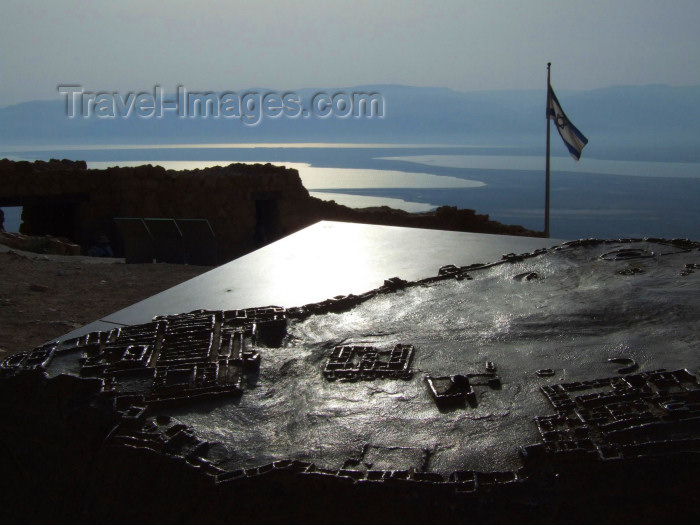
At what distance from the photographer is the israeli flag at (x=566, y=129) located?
34.0 feet

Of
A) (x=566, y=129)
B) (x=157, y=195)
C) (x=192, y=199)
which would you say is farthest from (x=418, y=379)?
(x=157, y=195)

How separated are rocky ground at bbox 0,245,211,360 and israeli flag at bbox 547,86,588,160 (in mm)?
5814

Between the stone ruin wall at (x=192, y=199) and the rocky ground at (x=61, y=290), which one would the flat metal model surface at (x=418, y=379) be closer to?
the rocky ground at (x=61, y=290)

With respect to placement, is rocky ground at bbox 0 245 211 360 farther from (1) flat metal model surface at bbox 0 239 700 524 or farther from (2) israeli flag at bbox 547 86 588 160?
(2) israeli flag at bbox 547 86 588 160

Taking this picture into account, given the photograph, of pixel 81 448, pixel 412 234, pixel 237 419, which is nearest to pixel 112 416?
pixel 81 448

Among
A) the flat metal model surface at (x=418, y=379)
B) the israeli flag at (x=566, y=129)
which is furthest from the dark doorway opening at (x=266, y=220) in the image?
the flat metal model surface at (x=418, y=379)

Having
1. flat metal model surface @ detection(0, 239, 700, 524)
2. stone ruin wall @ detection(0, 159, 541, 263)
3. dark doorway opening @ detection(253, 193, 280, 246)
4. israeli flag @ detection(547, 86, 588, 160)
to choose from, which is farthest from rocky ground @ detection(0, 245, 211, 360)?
israeli flag @ detection(547, 86, 588, 160)

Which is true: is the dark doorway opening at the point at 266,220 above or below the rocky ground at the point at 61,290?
above

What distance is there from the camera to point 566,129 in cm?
1048

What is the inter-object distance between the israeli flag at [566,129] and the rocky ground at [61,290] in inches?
229

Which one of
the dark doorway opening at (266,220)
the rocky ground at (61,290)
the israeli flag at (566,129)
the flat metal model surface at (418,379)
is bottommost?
the flat metal model surface at (418,379)

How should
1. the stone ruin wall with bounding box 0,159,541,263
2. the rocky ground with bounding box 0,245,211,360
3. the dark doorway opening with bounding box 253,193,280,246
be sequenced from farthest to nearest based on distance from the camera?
the dark doorway opening with bounding box 253,193,280,246 < the stone ruin wall with bounding box 0,159,541,263 < the rocky ground with bounding box 0,245,211,360

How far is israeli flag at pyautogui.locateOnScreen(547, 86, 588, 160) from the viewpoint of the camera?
1036cm

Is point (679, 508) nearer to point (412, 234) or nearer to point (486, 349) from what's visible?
point (486, 349)
